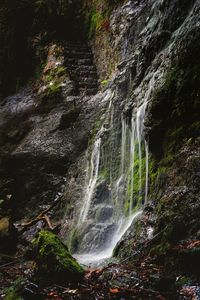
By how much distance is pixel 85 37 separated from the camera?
1639 centimetres

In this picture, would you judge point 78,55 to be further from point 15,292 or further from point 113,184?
point 15,292

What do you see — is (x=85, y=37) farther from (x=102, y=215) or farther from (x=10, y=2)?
(x=102, y=215)

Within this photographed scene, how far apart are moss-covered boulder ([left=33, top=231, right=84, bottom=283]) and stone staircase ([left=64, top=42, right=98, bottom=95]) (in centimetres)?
906

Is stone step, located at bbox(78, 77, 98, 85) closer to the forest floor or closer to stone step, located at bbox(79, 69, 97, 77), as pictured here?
stone step, located at bbox(79, 69, 97, 77)

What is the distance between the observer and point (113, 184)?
8.27m

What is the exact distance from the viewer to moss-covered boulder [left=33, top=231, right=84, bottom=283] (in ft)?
13.3

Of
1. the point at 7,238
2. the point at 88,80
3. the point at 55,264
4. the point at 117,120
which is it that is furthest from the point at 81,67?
the point at 55,264

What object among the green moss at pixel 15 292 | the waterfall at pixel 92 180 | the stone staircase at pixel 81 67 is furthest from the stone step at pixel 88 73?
the green moss at pixel 15 292

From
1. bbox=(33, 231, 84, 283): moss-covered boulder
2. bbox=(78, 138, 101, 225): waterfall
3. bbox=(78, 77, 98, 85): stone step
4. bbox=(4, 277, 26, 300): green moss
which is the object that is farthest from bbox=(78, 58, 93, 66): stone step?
bbox=(4, 277, 26, 300): green moss

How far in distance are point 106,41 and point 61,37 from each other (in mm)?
3322

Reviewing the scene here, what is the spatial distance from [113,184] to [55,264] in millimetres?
4191

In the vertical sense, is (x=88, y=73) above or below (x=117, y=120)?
above

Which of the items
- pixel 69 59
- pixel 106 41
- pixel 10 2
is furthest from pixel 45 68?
pixel 10 2

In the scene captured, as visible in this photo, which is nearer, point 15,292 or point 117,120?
point 15,292
